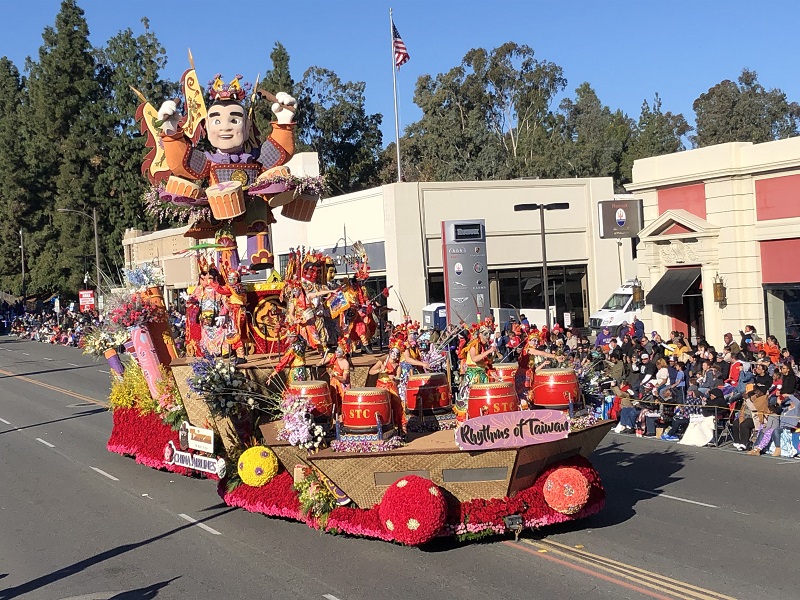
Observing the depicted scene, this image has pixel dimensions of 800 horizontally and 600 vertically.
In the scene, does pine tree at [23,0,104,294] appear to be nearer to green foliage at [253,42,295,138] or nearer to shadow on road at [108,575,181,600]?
green foliage at [253,42,295,138]

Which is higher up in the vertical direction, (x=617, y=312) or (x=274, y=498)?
(x=617, y=312)

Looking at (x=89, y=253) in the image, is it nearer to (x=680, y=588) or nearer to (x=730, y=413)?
(x=730, y=413)

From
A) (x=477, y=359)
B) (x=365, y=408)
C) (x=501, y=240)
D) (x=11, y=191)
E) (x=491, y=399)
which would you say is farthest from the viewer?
(x=11, y=191)

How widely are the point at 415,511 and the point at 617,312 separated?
24013mm

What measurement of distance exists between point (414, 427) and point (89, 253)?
55.3 m

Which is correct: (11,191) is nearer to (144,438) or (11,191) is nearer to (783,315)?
(144,438)

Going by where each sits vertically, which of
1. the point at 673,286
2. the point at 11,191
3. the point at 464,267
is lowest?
the point at 673,286

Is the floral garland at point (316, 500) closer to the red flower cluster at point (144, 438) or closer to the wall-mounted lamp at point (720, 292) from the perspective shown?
the red flower cluster at point (144, 438)

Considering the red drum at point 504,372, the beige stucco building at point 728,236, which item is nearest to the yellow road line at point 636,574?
the red drum at point 504,372

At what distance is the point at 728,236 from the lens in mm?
25891

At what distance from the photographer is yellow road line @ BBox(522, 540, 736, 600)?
Answer: 9352mm

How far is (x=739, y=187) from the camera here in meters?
25.6

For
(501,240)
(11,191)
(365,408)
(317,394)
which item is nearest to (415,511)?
(365,408)

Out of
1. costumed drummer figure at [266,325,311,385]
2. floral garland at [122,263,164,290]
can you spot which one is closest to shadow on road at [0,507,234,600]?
costumed drummer figure at [266,325,311,385]
